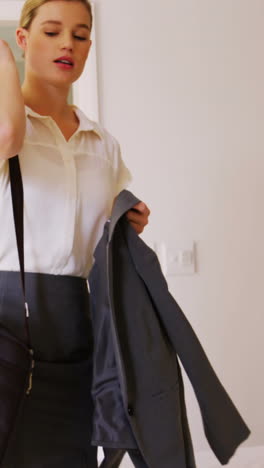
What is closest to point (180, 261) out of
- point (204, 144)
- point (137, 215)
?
point (204, 144)

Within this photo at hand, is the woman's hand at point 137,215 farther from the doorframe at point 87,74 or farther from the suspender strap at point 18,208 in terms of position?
the doorframe at point 87,74

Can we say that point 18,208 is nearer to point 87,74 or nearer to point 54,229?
point 54,229

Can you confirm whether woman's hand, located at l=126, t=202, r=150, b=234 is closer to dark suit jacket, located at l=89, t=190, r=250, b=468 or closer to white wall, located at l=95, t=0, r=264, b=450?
dark suit jacket, located at l=89, t=190, r=250, b=468

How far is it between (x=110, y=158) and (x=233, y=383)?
117cm

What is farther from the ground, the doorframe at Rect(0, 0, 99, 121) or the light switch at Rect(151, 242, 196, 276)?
the doorframe at Rect(0, 0, 99, 121)

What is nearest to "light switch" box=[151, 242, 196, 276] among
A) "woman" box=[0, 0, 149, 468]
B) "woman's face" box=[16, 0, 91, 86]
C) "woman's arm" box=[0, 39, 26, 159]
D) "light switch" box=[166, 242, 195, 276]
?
"light switch" box=[166, 242, 195, 276]

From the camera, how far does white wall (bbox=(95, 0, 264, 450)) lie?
85.0 inches

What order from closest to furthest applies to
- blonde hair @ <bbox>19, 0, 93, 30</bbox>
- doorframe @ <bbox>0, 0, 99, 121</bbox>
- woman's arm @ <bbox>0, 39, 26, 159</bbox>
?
woman's arm @ <bbox>0, 39, 26, 159</bbox>
blonde hair @ <bbox>19, 0, 93, 30</bbox>
doorframe @ <bbox>0, 0, 99, 121</bbox>

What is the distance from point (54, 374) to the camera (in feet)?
3.75

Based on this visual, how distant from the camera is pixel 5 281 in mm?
1121

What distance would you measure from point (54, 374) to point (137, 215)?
0.32m

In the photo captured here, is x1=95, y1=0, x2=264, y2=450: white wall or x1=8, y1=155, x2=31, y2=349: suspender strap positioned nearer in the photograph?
x1=8, y1=155, x2=31, y2=349: suspender strap

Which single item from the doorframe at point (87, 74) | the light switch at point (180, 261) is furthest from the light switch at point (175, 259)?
the doorframe at point (87, 74)

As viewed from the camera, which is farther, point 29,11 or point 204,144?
point 204,144
